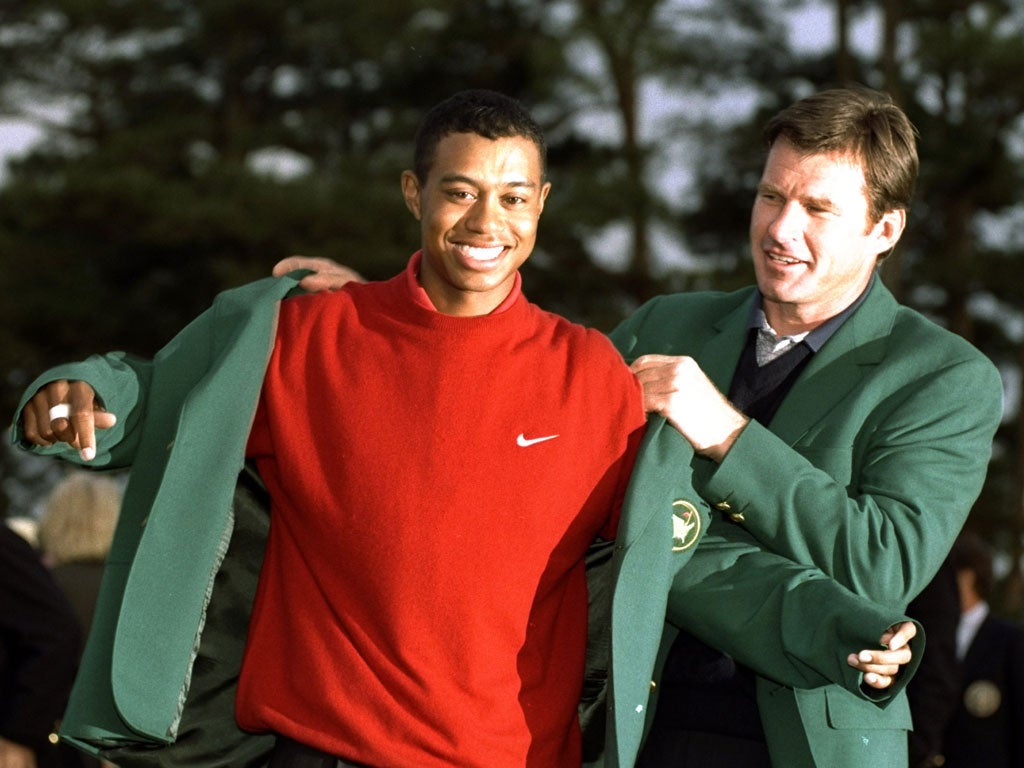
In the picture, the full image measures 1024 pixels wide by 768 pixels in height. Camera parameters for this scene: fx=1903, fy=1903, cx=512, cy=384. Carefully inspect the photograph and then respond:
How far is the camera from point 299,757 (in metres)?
3.05

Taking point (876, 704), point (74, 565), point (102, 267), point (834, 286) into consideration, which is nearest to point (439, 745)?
point (876, 704)

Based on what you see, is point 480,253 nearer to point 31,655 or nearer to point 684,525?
point 684,525

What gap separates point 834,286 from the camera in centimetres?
371

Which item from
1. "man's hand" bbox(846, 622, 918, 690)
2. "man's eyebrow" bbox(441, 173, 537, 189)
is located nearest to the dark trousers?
"man's hand" bbox(846, 622, 918, 690)

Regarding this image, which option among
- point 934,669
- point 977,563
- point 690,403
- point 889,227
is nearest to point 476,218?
point 690,403

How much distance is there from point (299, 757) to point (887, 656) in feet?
3.18

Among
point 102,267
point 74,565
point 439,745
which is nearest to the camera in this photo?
point 439,745

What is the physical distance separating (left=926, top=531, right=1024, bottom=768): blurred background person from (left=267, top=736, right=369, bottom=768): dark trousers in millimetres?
4180

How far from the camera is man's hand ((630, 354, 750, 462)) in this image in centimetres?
326

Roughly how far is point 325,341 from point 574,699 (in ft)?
2.41

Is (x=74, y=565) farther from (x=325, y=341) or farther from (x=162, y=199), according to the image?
(x=162, y=199)

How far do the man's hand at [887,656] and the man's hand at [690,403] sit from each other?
0.45 metres

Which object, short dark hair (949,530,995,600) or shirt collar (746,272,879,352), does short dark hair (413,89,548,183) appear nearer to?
shirt collar (746,272,879,352)

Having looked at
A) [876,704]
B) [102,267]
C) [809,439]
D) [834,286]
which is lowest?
[102,267]
